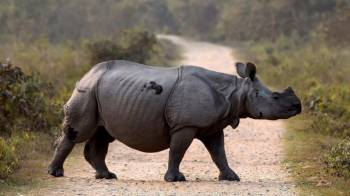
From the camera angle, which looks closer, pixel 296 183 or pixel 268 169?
pixel 296 183

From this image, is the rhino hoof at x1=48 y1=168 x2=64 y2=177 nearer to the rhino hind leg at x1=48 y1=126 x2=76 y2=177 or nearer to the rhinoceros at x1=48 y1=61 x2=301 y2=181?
the rhino hind leg at x1=48 y1=126 x2=76 y2=177

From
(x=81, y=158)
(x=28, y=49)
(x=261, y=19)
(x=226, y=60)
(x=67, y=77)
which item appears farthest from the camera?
(x=261, y=19)

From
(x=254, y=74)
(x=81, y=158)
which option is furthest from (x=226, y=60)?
(x=254, y=74)

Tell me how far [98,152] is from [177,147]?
127 centimetres

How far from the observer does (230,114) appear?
963 cm

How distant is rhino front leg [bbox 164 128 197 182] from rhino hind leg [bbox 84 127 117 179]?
968 millimetres

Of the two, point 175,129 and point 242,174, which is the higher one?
point 175,129

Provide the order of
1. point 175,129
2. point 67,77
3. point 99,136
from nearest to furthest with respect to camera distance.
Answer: point 175,129
point 99,136
point 67,77

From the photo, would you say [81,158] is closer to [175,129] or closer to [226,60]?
[175,129]

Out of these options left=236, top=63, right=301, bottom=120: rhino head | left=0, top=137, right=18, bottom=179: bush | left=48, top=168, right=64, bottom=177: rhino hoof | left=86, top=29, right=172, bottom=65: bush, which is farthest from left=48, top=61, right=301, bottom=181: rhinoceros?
left=86, top=29, right=172, bottom=65: bush

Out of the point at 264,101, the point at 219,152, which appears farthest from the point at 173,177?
the point at 264,101

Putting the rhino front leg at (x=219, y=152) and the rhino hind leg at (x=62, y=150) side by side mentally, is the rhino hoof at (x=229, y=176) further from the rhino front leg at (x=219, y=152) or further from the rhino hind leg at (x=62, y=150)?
the rhino hind leg at (x=62, y=150)

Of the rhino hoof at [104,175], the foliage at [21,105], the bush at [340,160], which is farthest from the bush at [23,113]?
the bush at [340,160]

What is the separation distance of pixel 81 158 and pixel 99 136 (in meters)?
2.10
